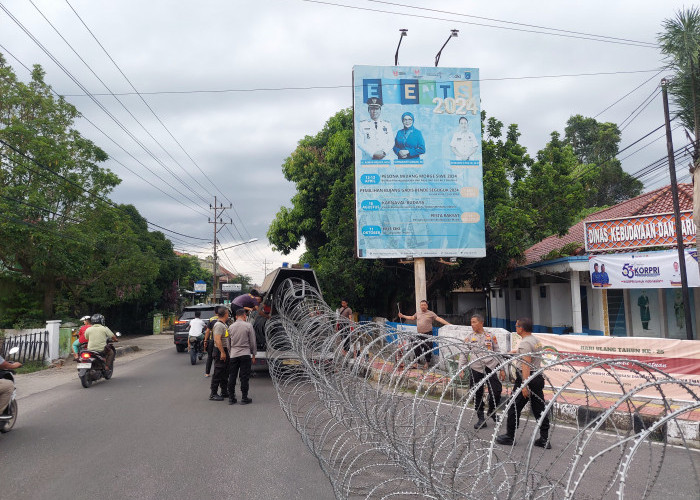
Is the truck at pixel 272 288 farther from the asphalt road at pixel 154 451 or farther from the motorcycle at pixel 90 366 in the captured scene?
the motorcycle at pixel 90 366

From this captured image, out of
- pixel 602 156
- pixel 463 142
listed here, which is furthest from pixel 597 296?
pixel 602 156

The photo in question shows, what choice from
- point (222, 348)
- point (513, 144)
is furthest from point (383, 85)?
point (222, 348)

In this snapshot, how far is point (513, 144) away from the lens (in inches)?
717

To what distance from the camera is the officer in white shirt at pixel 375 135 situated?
46.1 ft

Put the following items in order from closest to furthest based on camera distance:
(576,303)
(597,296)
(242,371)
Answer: (242,371), (576,303), (597,296)

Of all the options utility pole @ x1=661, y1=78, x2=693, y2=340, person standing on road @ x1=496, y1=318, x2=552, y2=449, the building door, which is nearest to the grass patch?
person standing on road @ x1=496, y1=318, x2=552, y2=449

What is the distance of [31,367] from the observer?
14703 mm

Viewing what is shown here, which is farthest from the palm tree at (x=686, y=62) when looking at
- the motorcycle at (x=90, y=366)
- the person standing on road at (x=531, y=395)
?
the motorcycle at (x=90, y=366)

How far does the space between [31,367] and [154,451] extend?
1120 cm

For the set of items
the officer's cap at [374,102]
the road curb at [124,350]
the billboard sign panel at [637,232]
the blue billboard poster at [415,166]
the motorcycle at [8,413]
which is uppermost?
the officer's cap at [374,102]

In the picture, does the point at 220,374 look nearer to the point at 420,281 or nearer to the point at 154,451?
the point at 154,451

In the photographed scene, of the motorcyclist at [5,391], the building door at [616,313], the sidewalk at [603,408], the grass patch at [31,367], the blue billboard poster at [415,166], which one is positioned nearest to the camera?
the sidewalk at [603,408]

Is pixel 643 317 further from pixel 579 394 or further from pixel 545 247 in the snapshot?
pixel 579 394

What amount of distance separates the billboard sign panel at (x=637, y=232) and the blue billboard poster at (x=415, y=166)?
3.65m
